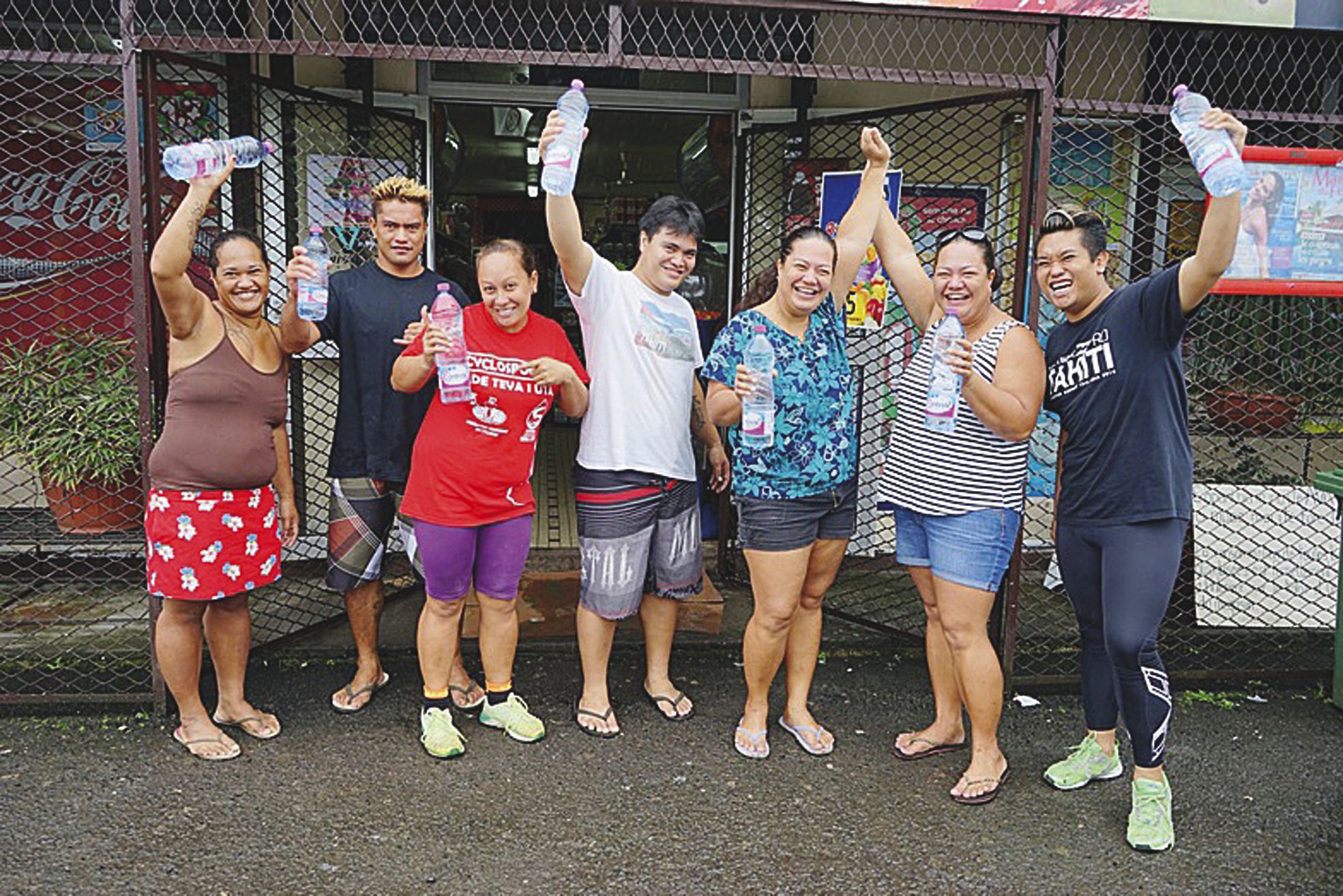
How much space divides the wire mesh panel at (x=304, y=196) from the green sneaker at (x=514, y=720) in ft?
4.57

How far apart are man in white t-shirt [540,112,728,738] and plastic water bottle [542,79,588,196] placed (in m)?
0.20

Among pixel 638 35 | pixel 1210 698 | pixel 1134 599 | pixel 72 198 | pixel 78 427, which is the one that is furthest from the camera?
pixel 72 198

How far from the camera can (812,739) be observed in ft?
12.0

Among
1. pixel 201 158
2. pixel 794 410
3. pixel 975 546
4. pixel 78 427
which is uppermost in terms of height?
pixel 201 158

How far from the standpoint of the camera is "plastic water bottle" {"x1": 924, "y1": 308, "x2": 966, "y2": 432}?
302 cm

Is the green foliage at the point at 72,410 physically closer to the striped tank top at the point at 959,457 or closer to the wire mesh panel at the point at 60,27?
the wire mesh panel at the point at 60,27

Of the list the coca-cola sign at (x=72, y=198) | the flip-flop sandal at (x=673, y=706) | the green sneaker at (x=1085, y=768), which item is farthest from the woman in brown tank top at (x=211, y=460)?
the green sneaker at (x=1085, y=768)

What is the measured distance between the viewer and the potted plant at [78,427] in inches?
181

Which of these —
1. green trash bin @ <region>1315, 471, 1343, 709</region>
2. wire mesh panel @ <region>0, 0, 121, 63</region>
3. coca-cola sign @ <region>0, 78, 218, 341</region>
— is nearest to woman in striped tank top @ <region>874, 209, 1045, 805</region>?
green trash bin @ <region>1315, 471, 1343, 709</region>

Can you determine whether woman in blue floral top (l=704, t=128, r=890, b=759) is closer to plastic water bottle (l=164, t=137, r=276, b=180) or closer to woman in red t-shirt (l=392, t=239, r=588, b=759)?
woman in red t-shirt (l=392, t=239, r=588, b=759)

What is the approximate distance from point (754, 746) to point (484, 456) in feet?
4.45

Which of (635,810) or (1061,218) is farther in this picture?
(635,810)

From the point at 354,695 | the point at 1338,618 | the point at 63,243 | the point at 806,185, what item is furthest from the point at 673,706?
the point at 63,243

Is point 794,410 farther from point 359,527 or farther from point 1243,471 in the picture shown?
point 1243,471
